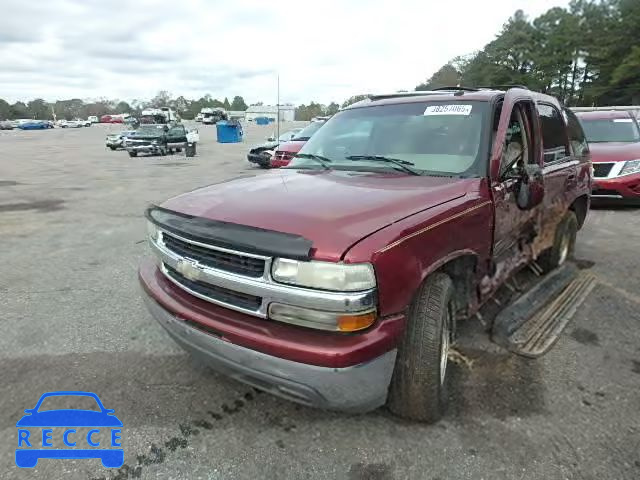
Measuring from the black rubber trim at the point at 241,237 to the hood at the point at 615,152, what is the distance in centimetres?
755

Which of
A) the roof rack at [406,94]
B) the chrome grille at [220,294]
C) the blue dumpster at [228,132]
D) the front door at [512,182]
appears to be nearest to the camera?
the chrome grille at [220,294]

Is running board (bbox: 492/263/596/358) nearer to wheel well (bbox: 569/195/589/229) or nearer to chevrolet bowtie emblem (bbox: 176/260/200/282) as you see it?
wheel well (bbox: 569/195/589/229)

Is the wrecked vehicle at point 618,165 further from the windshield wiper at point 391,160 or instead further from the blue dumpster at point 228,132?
the blue dumpster at point 228,132

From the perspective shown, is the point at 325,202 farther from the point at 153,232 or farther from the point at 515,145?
the point at 515,145

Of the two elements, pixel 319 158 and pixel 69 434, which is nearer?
pixel 69 434

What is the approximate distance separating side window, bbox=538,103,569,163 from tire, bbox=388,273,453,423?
2.21 metres

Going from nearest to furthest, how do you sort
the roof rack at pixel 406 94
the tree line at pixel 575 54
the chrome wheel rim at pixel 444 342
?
1. the chrome wheel rim at pixel 444 342
2. the roof rack at pixel 406 94
3. the tree line at pixel 575 54

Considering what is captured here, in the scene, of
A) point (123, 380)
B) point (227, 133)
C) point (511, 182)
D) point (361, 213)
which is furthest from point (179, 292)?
point (227, 133)

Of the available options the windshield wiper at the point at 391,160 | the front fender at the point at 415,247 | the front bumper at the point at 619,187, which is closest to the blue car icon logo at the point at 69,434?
the front fender at the point at 415,247

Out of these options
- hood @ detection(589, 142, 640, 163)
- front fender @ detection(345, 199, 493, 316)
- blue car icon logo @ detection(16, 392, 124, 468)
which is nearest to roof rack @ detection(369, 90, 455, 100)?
front fender @ detection(345, 199, 493, 316)

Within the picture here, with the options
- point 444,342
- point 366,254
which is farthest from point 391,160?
point 366,254

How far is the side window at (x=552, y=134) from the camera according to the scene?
12.9 ft

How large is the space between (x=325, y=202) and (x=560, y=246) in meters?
3.53

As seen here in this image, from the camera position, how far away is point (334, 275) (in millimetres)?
1938
